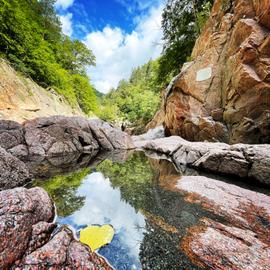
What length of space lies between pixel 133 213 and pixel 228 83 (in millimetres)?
7583

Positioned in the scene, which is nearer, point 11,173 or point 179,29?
point 11,173

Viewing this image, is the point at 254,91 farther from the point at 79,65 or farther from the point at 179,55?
the point at 79,65

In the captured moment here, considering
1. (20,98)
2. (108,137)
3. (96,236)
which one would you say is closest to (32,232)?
(96,236)

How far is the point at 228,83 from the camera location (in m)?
8.30

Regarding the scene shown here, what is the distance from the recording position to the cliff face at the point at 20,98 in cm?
1016

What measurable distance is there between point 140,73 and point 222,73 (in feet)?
168

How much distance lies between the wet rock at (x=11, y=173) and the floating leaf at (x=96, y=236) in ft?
7.67

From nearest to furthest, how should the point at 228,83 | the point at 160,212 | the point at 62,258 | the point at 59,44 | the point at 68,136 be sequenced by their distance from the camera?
the point at 62,258 → the point at 160,212 → the point at 228,83 → the point at 68,136 → the point at 59,44

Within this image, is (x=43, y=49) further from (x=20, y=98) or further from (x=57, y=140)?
(x=57, y=140)

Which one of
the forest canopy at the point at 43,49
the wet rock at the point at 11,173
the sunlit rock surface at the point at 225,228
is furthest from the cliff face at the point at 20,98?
the sunlit rock surface at the point at 225,228

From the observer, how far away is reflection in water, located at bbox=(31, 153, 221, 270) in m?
2.17

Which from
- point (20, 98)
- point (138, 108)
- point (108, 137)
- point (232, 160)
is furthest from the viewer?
point (138, 108)

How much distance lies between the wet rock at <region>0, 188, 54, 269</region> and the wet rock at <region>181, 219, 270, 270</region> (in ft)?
5.90

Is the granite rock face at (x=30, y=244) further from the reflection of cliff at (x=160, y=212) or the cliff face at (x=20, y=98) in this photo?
the cliff face at (x=20, y=98)
